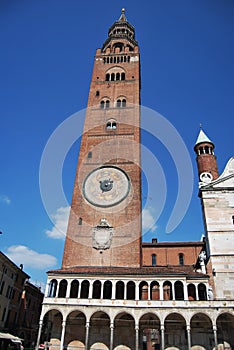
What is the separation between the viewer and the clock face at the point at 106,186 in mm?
31016

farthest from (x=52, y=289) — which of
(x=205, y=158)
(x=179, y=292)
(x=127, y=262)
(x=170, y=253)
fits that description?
(x=205, y=158)

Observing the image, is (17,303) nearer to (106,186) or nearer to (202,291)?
(106,186)

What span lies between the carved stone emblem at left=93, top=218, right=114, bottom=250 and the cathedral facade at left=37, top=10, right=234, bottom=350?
0.33ft

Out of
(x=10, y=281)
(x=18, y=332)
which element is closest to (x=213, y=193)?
(x=10, y=281)

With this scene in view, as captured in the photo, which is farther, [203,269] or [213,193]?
[213,193]

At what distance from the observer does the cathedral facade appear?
75.6 feet

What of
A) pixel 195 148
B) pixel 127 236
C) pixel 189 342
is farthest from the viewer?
pixel 195 148

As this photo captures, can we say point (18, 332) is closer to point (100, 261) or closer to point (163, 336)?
point (100, 261)

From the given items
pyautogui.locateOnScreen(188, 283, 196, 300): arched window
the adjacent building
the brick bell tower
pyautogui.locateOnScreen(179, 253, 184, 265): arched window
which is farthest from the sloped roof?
the adjacent building

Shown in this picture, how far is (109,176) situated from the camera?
3253cm

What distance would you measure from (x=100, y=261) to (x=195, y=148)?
59.4 feet

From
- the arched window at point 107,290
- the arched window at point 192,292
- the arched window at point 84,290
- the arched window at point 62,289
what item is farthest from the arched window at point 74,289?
the arched window at point 192,292

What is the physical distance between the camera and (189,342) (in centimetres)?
2142

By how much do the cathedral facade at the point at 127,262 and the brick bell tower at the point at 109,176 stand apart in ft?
0.34
